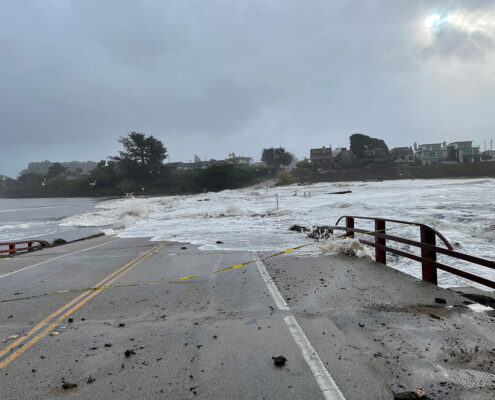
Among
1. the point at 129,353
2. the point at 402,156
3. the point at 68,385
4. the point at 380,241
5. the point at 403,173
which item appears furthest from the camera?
the point at 402,156

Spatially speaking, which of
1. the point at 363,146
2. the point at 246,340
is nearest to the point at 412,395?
the point at 246,340

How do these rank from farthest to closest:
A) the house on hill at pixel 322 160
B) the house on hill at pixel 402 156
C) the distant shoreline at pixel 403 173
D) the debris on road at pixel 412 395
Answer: the house on hill at pixel 322 160 → the house on hill at pixel 402 156 → the distant shoreline at pixel 403 173 → the debris on road at pixel 412 395

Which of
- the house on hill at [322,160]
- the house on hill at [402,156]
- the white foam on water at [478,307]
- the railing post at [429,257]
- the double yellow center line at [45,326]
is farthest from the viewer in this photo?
the house on hill at [322,160]

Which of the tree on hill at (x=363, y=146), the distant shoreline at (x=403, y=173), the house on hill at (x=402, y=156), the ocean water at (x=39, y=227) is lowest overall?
the ocean water at (x=39, y=227)

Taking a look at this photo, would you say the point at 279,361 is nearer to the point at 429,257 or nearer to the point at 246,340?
the point at 246,340

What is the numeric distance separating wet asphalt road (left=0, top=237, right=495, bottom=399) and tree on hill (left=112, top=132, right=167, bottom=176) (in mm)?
133458

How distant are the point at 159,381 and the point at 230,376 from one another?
706 millimetres

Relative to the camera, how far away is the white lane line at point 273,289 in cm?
572

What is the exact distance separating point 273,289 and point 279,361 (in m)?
3.09

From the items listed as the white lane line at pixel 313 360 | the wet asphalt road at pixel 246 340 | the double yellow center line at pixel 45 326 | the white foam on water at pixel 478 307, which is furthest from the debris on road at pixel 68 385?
the white foam on water at pixel 478 307

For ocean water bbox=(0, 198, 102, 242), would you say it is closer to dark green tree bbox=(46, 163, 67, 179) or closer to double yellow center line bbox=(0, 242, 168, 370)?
double yellow center line bbox=(0, 242, 168, 370)

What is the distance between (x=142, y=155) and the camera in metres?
138

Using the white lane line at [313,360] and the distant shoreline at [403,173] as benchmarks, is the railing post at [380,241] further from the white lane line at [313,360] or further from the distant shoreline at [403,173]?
the distant shoreline at [403,173]

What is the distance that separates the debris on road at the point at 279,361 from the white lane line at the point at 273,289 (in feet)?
5.75
